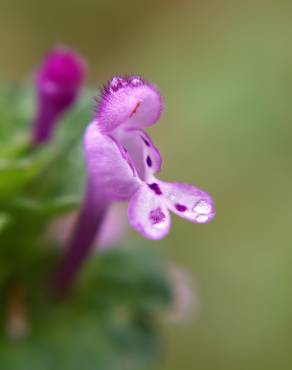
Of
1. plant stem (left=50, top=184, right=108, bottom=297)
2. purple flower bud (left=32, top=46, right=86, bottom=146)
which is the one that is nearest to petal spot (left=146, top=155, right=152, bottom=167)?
plant stem (left=50, top=184, right=108, bottom=297)

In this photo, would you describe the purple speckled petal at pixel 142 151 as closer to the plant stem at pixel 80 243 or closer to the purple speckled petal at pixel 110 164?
the purple speckled petal at pixel 110 164

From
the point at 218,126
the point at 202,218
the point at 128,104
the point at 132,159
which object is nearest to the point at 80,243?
the point at 132,159

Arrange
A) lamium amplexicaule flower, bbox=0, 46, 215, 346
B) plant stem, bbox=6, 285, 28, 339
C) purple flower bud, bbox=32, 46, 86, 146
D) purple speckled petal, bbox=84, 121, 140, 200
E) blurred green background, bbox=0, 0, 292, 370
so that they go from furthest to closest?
1. blurred green background, bbox=0, 0, 292, 370
2. plant stem, bbox=6, 285, 28, 339
3. purple flower bud, bbox=32, 46, 86, 146
4. purple speckled petal, bbox=84, 121, 140, 200
5. lamium amplexicaule flower, bbox=0, 46, 215, 346

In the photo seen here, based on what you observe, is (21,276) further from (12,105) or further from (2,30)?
(2,30)

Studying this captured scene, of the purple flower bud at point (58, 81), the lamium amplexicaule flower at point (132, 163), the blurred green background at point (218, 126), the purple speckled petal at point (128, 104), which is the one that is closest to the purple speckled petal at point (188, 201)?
the lamium amplexicaule flower at point (132, 163)

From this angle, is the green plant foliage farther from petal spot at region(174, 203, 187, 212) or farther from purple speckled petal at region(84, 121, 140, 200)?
petal spot at region(174, 203, 187, 212)

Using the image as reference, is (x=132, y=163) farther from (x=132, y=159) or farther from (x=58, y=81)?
(x=58, y=81)
